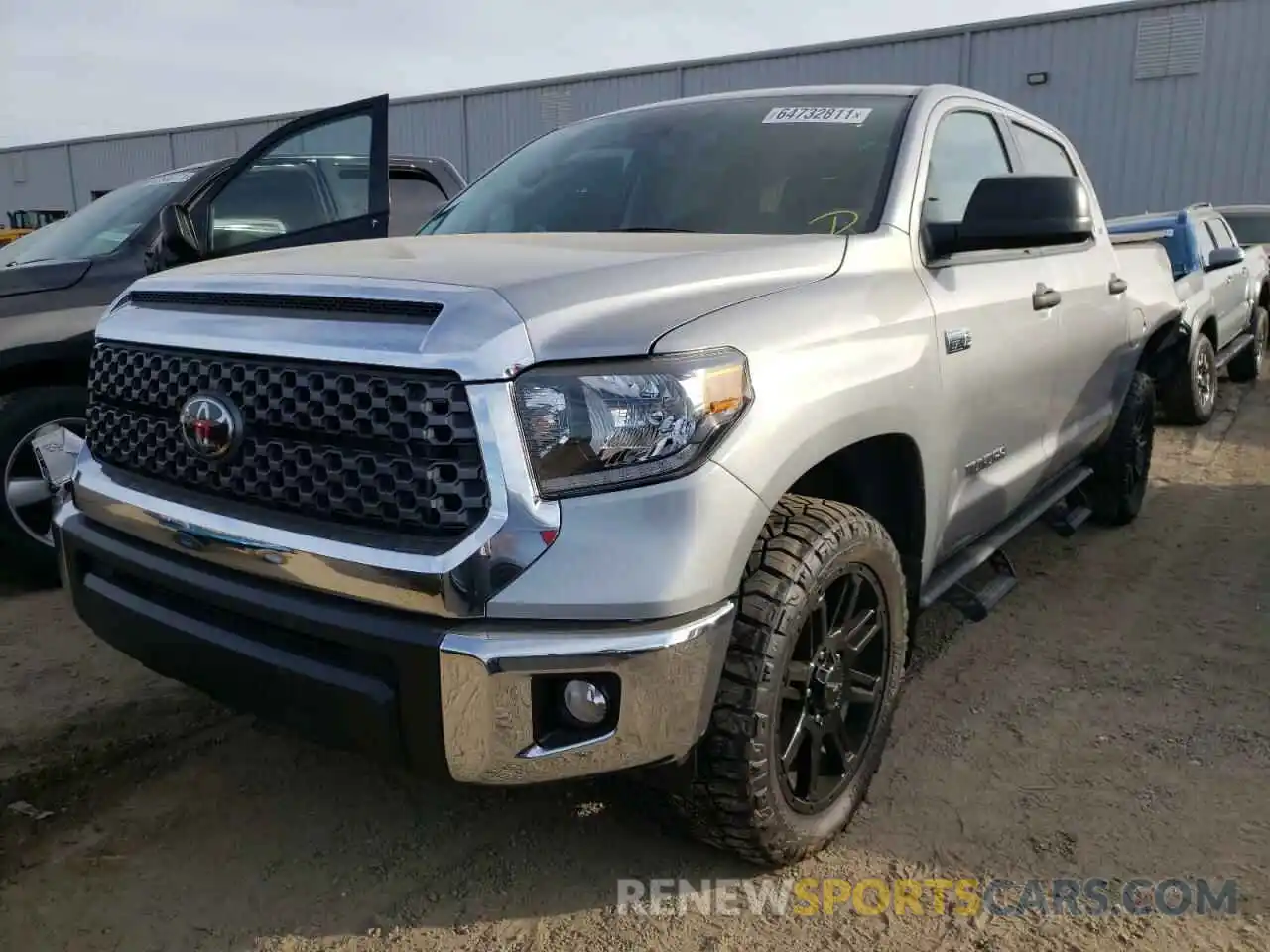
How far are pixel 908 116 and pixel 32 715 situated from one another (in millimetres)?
3196

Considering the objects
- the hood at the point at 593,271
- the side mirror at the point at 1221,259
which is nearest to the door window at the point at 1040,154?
the hood at the point at 593,271

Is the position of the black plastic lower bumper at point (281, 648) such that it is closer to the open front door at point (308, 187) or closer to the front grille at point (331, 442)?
the front grille at point (331, 442)

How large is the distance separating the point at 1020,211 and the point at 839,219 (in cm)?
46

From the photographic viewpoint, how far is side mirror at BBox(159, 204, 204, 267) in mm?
3564

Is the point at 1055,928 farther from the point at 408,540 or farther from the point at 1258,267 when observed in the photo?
the point at 1258,267

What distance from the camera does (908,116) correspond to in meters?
2.92

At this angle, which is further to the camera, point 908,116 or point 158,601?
point 908,116

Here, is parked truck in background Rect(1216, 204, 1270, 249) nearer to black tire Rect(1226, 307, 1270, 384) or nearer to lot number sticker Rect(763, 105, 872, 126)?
black tire Rect(1226, 307, 1270, 384)

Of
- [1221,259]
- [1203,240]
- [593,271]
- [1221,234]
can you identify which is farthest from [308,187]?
[1221,234]

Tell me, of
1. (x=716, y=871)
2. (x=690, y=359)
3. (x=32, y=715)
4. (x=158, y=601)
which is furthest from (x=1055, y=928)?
(x=32, y=715)

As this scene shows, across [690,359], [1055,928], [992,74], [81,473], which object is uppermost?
[992,74]

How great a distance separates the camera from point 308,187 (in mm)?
4547

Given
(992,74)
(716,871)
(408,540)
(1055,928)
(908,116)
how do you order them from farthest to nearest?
(992,74) < (908,116) < (716,871) < (1055,928) < (408,540)

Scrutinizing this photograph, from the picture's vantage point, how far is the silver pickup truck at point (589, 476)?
1.72m
